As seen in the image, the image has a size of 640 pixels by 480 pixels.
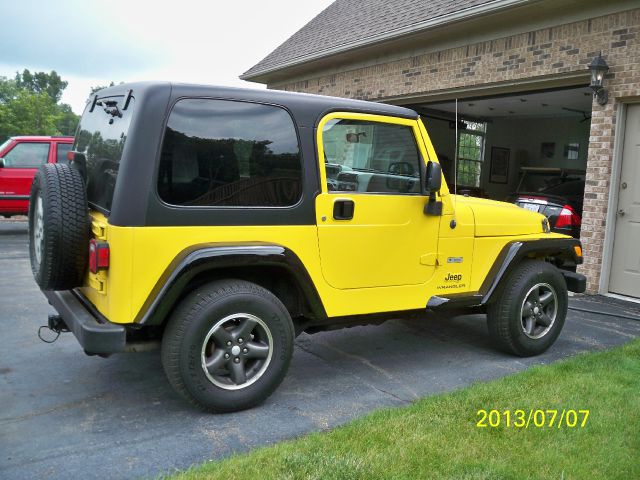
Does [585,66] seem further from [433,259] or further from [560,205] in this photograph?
[433,259]

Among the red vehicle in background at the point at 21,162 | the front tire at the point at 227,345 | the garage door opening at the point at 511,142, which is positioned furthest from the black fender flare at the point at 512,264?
the red vehicle in background at the point at 21,162

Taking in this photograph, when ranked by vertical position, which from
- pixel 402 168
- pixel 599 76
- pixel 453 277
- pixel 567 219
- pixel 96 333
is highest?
pixel 599 76

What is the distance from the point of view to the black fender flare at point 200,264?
129 inches

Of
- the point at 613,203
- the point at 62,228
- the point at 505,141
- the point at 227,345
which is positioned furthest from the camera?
the point at 505,141

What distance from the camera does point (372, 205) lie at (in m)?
4.05

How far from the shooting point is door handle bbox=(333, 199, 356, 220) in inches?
153

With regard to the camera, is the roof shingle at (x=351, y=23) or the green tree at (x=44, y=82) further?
the green tree at (x=44, y=82)

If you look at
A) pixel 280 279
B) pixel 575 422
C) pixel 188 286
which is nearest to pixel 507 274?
pixel 575 422

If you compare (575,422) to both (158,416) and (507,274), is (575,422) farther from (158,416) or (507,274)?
(158,416)

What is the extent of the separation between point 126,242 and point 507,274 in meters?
3.06

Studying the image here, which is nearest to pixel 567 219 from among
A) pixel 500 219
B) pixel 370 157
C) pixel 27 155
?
pixel 500 219

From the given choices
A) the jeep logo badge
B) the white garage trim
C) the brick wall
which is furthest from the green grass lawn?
the brick wall

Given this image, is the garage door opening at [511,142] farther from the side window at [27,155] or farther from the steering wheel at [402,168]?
the steering wheel at [402,168]

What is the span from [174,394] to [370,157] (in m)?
2.10
